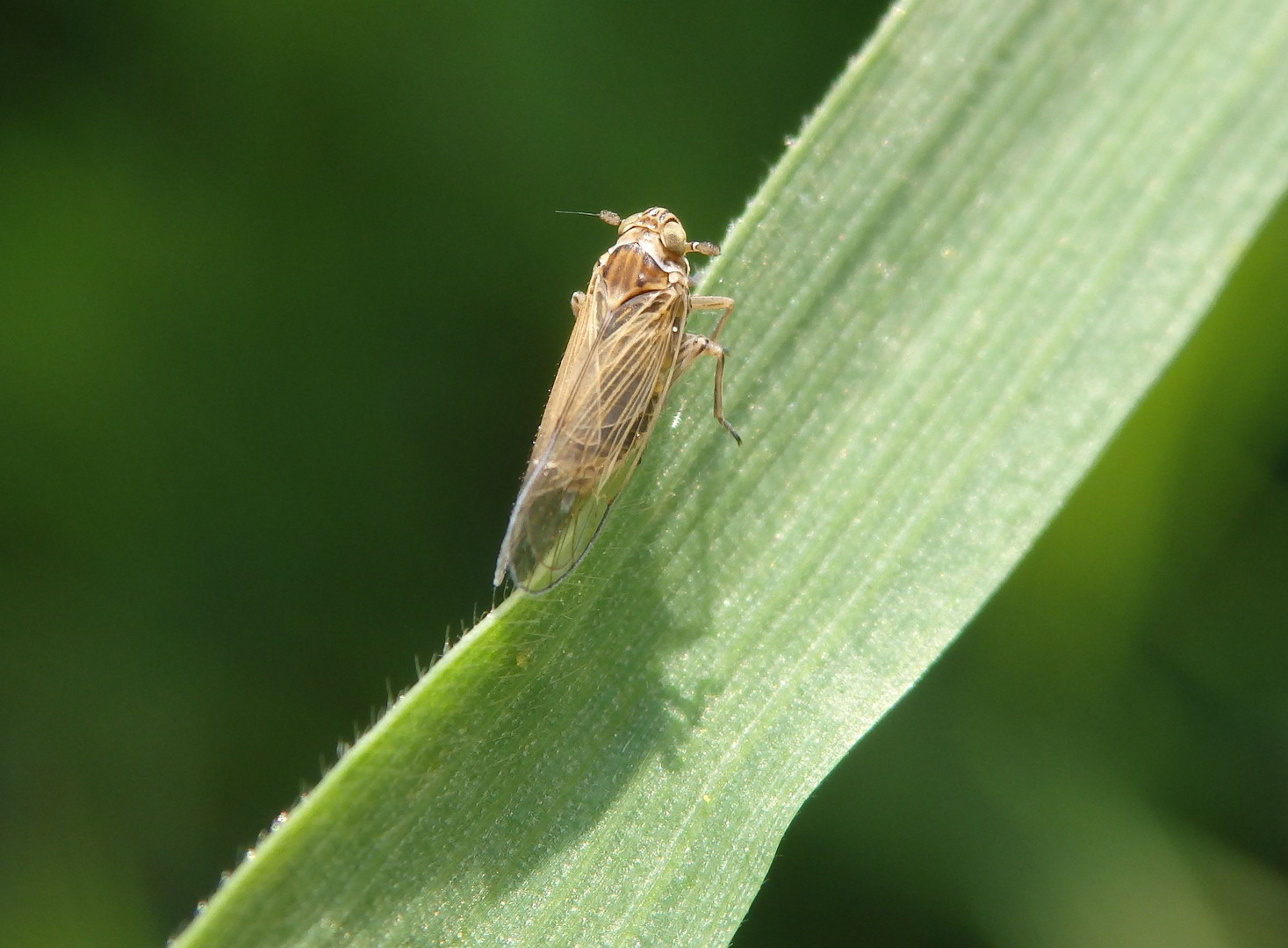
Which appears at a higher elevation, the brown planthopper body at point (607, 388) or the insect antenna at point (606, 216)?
the insect antenna at point (606, 216)

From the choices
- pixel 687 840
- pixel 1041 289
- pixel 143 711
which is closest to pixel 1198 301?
pixel 1041 289

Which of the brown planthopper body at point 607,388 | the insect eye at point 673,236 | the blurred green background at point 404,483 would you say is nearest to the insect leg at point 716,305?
the brown planthopper body at point 607,388

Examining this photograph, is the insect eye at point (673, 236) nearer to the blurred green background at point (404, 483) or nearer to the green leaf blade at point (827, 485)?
the blurred green background at point (404, 483)

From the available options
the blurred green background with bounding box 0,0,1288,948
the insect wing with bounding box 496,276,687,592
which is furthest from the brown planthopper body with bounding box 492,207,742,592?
the blurred green background with bounding box 0,0,1288,948

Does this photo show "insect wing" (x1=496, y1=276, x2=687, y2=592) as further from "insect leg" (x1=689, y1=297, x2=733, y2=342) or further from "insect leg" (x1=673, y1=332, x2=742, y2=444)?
"insect leg" (x1=689, y1=297, x2=733, y2=342)

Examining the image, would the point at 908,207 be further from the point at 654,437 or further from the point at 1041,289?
the point at 654,437
